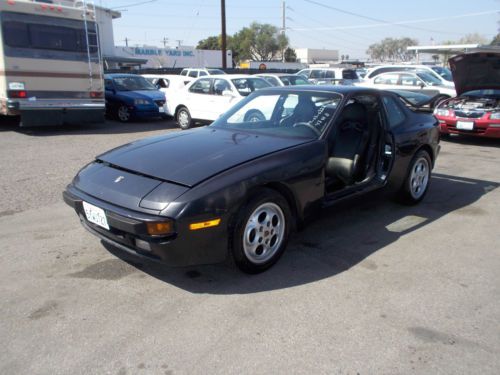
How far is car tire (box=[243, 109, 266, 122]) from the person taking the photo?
4426 millimetres

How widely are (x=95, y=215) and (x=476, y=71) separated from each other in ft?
29.3

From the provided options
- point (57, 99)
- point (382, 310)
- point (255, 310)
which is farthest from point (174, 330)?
point (57, 99)

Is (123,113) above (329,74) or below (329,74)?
below

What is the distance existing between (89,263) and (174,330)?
49.7 inches

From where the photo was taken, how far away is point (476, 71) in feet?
30.4

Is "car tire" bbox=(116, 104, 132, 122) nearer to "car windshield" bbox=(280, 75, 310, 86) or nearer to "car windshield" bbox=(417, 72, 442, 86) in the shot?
"car windshield" bbox=(280, 75, 310, 86)

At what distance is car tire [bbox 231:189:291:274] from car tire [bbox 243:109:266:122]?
127cm

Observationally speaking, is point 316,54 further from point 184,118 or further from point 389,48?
point 184,118

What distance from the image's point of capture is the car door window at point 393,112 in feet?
16.0

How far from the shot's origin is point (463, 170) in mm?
7336

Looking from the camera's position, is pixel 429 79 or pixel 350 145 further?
pixel 429 79

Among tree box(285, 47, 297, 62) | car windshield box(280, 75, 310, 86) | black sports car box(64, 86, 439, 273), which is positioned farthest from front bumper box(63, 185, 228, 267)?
tree box(285, 47, 297, 62)

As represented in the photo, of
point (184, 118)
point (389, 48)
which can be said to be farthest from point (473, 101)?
point (389, 48)

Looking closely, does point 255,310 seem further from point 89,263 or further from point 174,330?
point 89,263
